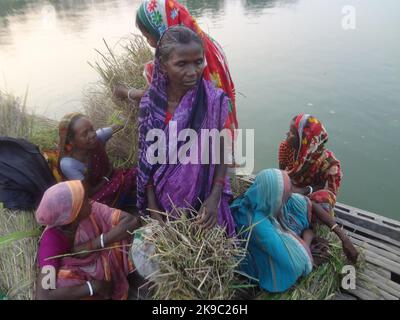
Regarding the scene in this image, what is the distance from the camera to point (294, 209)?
179cm

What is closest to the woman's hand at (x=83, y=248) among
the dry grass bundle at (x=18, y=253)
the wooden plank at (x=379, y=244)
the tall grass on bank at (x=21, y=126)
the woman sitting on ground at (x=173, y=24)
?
the dry grass bundle at (x=18, y=253)

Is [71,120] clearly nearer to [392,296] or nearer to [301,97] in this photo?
[392,296]

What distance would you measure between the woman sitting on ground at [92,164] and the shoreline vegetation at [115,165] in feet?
0.72

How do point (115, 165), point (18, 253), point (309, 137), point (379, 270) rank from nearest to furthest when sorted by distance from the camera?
point (18, 253), point (379, 270), point (309, 137), point (115, 165)

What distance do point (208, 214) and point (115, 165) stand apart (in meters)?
1.19

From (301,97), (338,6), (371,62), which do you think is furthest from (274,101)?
(338,6)

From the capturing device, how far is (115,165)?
2.47 metres

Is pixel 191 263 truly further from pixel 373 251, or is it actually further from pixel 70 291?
pixel 373 251

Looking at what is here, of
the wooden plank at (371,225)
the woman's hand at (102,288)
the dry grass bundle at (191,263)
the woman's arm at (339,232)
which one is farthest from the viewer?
the wooden plank at (371,225)

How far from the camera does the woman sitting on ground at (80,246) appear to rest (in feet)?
4.76

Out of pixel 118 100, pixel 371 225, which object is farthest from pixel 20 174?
pixel 371 225

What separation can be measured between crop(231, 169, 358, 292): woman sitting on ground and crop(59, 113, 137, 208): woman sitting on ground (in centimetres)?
77

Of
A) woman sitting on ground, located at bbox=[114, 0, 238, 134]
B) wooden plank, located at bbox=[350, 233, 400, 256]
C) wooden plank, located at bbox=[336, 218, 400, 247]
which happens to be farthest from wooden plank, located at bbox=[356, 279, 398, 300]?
woman sitting on ground, located at bbox=[114, 0, 238, 134]

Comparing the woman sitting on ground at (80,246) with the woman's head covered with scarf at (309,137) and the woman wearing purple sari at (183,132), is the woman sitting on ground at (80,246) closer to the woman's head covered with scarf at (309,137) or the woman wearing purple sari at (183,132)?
the woman wearing purple sari at (183,132)
